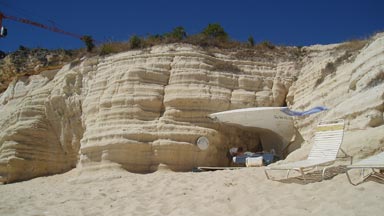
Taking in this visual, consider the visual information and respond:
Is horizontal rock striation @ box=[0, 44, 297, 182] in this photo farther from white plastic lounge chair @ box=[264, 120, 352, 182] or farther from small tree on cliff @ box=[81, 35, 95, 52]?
white plastic lounge chair @ box=[264, 120, 352, 182]

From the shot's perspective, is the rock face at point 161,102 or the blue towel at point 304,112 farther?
the rock face at point 161,102

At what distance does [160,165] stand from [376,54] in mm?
6431

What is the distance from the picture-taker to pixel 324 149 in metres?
6.97

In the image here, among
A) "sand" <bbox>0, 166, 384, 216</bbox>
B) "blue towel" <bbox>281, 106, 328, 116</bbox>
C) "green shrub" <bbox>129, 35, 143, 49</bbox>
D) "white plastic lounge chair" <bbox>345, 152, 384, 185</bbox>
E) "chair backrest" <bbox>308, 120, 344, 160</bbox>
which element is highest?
"green shrub" <bbox>129, 35, 143, 49</bbox>

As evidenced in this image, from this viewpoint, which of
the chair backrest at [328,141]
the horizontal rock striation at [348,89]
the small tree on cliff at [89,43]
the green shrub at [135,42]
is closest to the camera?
the chair backrest at [328,141]

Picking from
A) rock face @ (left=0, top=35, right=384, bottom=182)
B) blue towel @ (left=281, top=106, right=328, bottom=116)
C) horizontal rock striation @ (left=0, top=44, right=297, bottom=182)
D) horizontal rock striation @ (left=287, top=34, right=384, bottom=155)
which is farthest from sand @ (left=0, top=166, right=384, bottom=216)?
blue towel @ (left=281, top=106, right=328, bottom=116)

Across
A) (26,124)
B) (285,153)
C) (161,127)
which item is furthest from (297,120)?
(26,124)

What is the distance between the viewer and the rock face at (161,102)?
11.2 meters

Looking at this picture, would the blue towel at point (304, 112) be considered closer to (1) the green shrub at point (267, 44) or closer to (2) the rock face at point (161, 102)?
(2) the rock face at point (161, 102)

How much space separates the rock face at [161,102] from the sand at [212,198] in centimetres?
239

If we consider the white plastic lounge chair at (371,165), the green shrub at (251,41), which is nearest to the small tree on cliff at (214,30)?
the green shrub at (251,41)

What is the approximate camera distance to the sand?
4922 millimetres

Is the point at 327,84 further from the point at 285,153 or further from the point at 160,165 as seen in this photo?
the point at 160,165

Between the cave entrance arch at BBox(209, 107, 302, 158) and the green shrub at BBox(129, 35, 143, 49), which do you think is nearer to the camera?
the cave entrance arch at BBox(209, 107, 302, 158)
